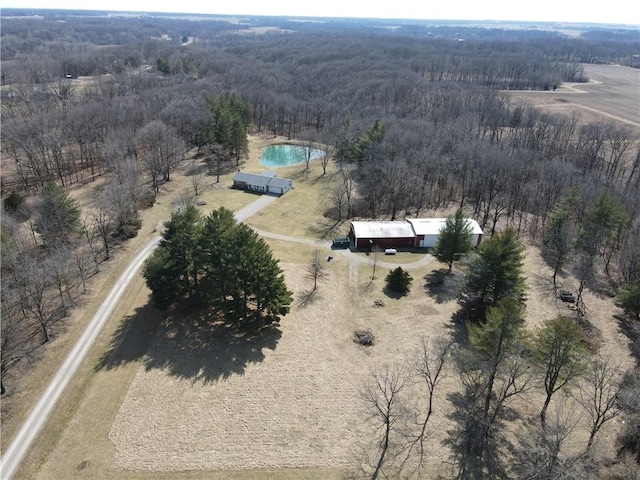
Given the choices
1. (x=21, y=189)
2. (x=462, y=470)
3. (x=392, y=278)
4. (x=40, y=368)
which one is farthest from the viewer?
(x=21, y=189)

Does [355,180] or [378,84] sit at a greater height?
[378,84]

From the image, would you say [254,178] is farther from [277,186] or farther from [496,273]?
[496,273]

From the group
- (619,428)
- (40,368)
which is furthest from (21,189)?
(619,428)

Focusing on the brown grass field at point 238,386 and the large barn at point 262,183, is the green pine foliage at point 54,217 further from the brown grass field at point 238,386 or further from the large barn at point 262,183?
the large barn at point 262,183

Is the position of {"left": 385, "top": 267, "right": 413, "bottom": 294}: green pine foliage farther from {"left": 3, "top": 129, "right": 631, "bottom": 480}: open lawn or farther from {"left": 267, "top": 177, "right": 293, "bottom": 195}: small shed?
{"left": 267, "top": 177, "right": 293, "bottom": 195}: small shed

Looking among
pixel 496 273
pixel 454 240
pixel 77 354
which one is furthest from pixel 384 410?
pixel 77 354

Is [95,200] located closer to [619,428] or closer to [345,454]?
[345,454]

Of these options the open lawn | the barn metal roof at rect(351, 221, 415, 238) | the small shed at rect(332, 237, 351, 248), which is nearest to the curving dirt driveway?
the open lawn
